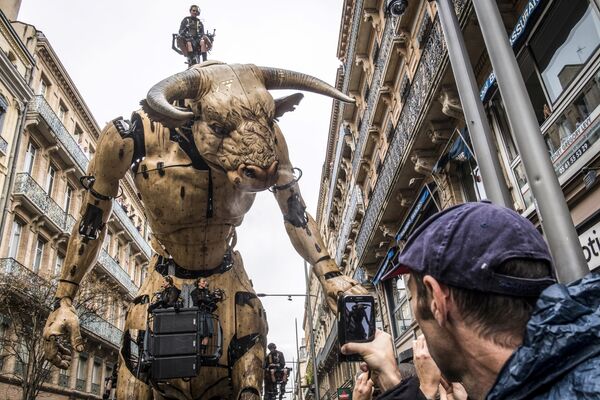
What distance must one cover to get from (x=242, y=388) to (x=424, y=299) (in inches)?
49.3

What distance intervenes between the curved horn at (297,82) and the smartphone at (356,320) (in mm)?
1041

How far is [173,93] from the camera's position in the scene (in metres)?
2.04

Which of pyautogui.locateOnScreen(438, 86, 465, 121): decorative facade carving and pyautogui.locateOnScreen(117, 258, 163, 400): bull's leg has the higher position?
pyautogui.locateOnScreen(438, 86, 465, 121): decorative facade carving

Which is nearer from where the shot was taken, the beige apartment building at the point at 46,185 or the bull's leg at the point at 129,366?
the bull's leg at the point at 129,366

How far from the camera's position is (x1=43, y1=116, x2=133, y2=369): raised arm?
2344mm

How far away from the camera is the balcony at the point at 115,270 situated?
81.1ft

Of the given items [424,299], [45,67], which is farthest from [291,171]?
[45,67]

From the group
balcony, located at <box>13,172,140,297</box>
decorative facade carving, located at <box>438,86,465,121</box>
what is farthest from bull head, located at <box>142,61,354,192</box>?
balcony, located at <box>13,172,140,297</box>

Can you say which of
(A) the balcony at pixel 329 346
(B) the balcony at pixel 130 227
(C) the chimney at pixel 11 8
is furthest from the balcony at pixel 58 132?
(A) the balcony at pixel 329 346

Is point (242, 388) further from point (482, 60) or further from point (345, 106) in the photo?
point (345, 106)

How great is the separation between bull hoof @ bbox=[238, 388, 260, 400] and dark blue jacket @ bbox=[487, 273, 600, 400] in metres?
1.41

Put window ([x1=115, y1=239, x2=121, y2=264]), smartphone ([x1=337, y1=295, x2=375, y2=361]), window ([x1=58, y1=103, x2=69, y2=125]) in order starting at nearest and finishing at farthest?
smartphone ([x1=337, y1=295, x2=375, y2=361]) < window ([x1=58, y1=103, x2=69, y2=125]) < window ([x1=115, y1=239, x2=121, y2=264])

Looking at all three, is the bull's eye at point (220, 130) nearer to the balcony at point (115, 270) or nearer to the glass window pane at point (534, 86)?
the glass window pane at point (534, 86)

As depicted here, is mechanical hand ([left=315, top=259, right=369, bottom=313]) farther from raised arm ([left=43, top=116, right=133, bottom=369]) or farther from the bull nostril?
raised arm ([left=43, top=116, right=133, bottom=369])
